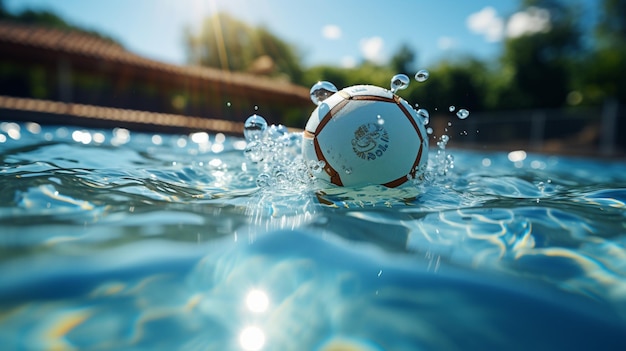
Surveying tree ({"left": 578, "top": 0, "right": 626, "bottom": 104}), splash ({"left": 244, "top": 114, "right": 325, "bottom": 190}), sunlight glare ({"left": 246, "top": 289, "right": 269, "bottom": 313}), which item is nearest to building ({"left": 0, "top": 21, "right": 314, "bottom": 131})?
splash ({"left": 244, "top": 114, "right": 325, "bottom": 190})

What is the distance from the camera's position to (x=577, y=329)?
1186 millimetres

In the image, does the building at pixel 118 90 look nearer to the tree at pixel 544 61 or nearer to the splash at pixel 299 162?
the splash at pixel 299 162

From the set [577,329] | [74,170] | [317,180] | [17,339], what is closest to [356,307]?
[577,329]

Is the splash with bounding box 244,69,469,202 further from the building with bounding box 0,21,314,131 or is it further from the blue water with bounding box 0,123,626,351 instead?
the building with bounding box 0,21,314,131

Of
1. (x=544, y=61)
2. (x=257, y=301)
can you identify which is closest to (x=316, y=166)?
(x=257, y=301)

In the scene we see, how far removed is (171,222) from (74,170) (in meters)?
1.44

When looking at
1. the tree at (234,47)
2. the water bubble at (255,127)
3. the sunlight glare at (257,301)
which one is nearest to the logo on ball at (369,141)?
the water bubble at (255,127)

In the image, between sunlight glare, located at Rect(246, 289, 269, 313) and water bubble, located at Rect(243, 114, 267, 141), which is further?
water bubble, located at Rect(243, 114, 267, 141)

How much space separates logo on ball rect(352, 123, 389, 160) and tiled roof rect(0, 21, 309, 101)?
12613 mm

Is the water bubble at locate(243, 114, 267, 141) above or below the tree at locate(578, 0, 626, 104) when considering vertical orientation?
below

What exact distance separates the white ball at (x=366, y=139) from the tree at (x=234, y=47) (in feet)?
146

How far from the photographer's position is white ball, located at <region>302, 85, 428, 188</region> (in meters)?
2.76

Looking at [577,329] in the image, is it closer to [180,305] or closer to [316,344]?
[316,344]

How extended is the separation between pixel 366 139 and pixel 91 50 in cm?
1310
